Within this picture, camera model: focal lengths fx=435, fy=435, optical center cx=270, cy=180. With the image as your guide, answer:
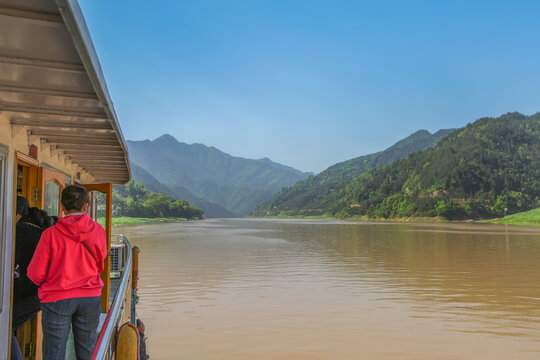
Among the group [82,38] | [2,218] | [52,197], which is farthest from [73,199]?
[52,197]

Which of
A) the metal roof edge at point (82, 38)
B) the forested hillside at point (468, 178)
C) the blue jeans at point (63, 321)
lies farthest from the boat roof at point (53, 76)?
the forested hillside at point (468, 178)

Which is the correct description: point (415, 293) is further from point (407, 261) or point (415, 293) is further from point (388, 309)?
point (407, 261)

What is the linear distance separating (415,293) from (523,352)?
529 cm

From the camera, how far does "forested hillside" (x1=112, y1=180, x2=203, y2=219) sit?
119 m

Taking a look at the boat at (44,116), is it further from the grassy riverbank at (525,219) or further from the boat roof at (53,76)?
the grassy riverbank at (525,219)

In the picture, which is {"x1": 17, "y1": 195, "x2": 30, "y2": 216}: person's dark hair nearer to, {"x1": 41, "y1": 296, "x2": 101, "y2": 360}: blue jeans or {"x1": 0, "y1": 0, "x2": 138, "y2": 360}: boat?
{"x1": 0, "y1": 0, "x2": 138, "y2": 360}: boat

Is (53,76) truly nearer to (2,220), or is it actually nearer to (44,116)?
(44,116)

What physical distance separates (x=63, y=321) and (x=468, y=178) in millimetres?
131081

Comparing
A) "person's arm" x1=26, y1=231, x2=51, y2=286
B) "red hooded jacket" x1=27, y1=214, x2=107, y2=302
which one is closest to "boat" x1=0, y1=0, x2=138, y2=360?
"red hooded jacket" x1=27, y1=214, x2=107, y2=302

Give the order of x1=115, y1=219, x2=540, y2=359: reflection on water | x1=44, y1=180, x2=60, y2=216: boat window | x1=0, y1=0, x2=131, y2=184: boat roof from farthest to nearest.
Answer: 1. x1=115, y1=219, x2=540, y2=359: reflection on water
2. x1=44, y1=180, x2=60, y2=216: boat window
3. x1=0, y1=0, x2=131, y2=184: boat roof

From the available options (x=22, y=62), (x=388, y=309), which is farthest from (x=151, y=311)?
(x=22, y=62)

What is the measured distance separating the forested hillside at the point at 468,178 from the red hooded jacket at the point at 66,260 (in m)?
113

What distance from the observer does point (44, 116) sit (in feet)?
12.9

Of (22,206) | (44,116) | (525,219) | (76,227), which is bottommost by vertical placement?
(525,219)
